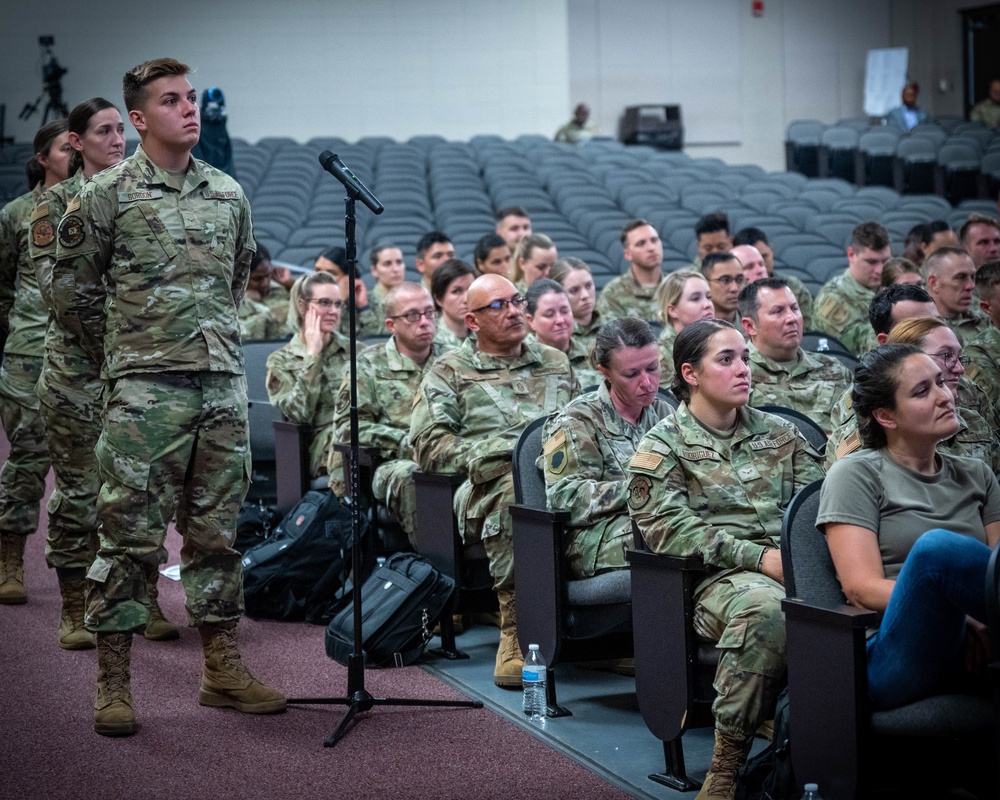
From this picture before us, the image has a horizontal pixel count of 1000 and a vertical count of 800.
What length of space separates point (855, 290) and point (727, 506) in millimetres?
3495

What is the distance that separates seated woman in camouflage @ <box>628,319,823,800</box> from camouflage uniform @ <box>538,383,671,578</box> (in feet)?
1.02

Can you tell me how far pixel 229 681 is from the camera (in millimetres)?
3135

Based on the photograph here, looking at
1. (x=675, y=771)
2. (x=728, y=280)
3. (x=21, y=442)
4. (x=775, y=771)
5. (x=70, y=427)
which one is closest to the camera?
(x=775, y=771)

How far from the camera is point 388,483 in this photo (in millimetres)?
4145

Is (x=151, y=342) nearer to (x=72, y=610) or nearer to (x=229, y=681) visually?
(x=229, y=681)

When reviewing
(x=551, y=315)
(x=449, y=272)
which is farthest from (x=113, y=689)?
(x=449, y=272)

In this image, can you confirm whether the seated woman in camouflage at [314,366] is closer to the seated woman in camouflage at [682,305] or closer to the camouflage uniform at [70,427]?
the camouflage uniform at [70,427]

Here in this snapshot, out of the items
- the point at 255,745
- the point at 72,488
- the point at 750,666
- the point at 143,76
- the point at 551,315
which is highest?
the point at 143,76

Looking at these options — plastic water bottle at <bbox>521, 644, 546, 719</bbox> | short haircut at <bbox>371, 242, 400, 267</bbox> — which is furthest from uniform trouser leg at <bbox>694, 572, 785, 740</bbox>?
short haircut at <bbox>371, 242, 400, 267</bbox>

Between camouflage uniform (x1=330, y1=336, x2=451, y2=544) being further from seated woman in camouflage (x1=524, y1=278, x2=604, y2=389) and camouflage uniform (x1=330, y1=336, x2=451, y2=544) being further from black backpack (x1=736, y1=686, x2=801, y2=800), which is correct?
black backpack (x1=736, y1=686, x2=801, y2=800)

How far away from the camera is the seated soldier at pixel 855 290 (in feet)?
19.2

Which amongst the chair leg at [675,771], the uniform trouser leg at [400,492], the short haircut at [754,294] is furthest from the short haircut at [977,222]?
the chair leg at [675,771]

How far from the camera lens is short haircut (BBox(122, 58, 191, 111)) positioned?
2914mm

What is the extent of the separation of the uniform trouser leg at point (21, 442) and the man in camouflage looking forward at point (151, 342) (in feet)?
3.91
